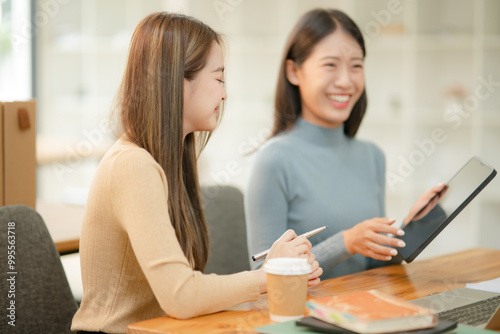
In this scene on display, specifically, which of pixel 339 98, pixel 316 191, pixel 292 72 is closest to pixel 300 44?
pixel 292 72

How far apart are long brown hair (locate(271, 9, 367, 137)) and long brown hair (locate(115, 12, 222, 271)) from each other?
632 millimetres

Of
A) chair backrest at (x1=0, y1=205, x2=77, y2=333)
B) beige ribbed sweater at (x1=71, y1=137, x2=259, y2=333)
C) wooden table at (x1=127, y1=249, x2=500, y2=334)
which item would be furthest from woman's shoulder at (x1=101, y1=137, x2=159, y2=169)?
chair backrest at (x1=0, y1=205, x2=77, y2=333)

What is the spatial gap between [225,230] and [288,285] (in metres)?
0.96

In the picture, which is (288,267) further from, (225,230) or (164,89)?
(225,230)

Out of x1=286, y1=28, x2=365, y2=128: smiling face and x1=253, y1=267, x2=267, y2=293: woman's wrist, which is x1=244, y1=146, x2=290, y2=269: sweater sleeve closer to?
x1=286, y1=28, x2=365, y2=128: smiling face

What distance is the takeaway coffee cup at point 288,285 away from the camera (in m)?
1.06

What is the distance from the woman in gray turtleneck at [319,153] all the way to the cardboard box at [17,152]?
66 cm

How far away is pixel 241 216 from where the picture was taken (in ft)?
6.74

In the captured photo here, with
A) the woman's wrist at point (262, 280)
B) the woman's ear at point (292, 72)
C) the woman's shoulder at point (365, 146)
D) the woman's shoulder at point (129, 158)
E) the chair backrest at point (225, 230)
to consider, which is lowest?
the chair backrest at point (225, 230)

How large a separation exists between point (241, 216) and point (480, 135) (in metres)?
2.14

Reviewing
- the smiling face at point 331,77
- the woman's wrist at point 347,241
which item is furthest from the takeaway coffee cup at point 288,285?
the smiling face at point 331,77

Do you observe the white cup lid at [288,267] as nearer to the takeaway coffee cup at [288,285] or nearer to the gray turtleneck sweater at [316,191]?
the takeaway coffee cup at [288,285]

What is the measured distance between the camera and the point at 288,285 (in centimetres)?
107

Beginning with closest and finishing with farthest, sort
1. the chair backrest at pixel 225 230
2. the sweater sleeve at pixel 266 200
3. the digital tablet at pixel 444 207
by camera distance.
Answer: the digital tablet at pixel 444 207
the sweater sleeve at pixel 266 200
the chair backrest at pixel 225 230
